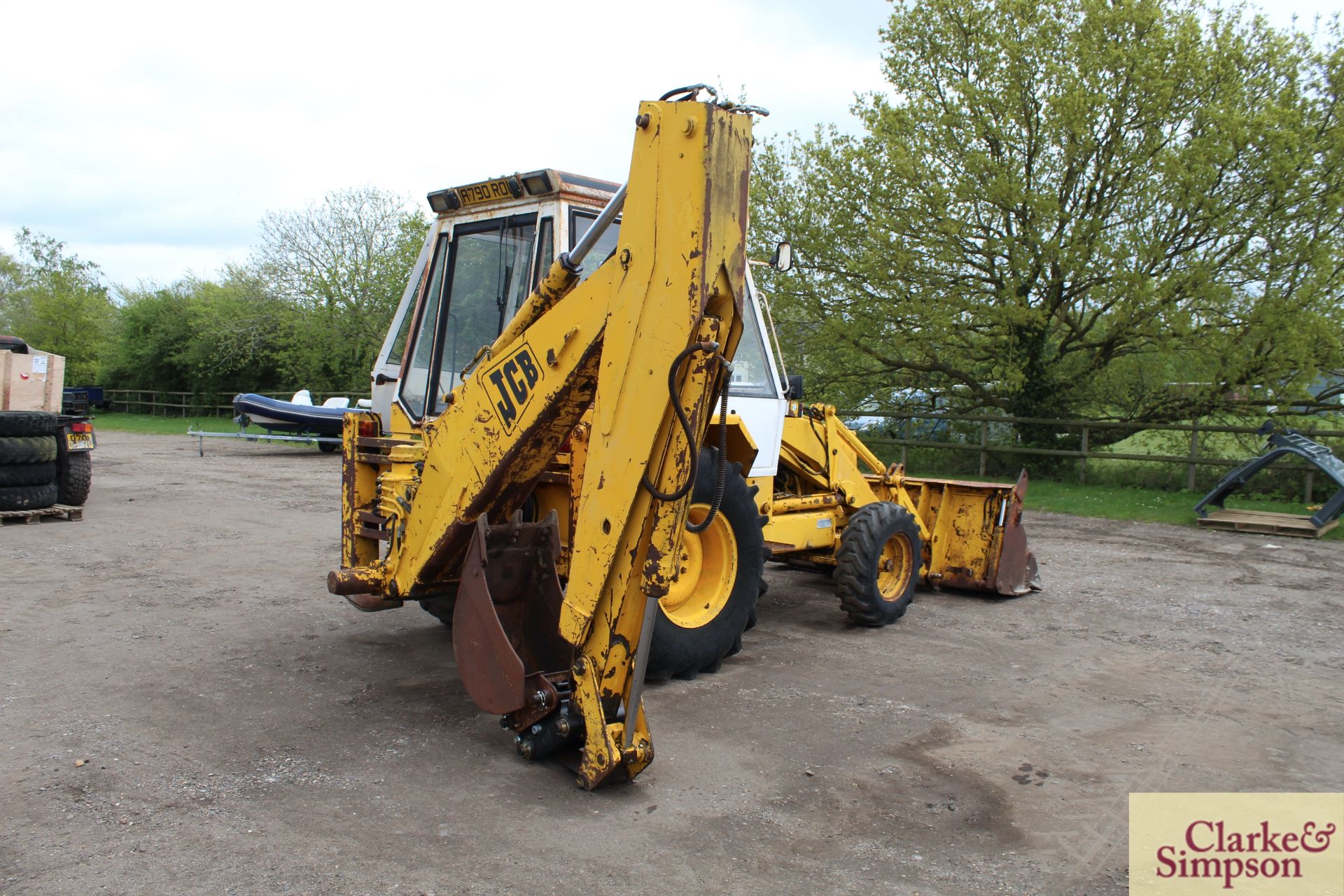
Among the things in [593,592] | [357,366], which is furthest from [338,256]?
[593,592]

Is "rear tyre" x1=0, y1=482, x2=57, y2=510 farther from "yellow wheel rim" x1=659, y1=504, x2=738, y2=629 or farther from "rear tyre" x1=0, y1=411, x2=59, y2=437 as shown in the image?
"yellow wheel rim" x1=659, y1=504, x2=738, y2=629

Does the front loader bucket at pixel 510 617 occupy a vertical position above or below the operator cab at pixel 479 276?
below

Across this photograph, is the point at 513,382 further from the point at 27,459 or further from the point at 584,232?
the point at 27,459

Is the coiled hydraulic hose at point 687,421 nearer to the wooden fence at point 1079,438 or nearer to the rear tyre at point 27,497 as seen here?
the rear tyre at point 27,497

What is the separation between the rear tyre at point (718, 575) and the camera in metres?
5.66

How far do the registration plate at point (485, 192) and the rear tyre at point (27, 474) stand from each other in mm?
7780

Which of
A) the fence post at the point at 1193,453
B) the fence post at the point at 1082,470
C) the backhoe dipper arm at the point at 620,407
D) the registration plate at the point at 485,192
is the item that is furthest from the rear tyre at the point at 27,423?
the fence post at the point at 1193,453

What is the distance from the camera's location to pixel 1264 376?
14.5 metres

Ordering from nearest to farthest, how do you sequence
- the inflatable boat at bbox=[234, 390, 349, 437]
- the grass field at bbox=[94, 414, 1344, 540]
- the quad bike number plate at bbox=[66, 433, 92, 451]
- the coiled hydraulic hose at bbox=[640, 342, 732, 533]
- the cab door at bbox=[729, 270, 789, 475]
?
the coiled hydraulic hose at bbox=[640, 342, 732, 533] → the cab door at bbox=[729, 270, 789, 475] → the quad bike number plate at bbox=[66, 433, 92, 451] → the grass field at bbox=[94, 414, 1344, 540] → the inflatable boat at bbox=[234, 390, 349, 437]

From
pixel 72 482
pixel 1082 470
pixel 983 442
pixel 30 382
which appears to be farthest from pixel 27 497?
pixel 1082 470

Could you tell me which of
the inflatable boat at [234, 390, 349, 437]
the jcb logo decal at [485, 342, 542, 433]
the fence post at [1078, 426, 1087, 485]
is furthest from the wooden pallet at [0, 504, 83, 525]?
the fence post at [1078, 426, 1087, 485]

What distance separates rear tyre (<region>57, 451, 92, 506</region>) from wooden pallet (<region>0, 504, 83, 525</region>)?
0.14 metres

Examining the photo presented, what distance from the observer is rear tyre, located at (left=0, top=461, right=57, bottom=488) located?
10773 millimetres

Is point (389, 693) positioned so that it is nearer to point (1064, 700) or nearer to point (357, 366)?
point (1064, 700)
